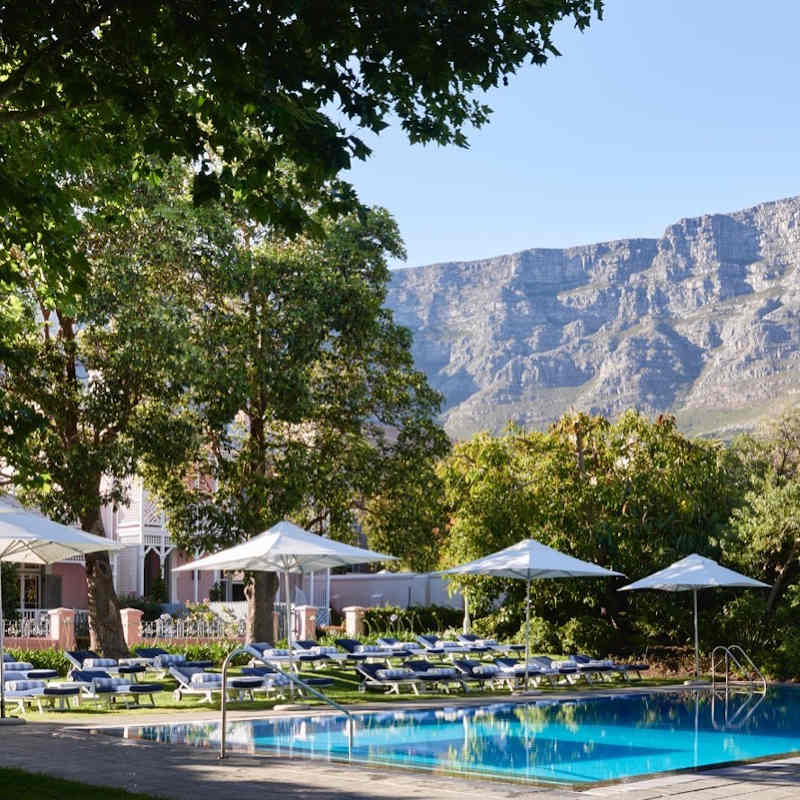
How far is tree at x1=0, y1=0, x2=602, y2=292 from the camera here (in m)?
7.73

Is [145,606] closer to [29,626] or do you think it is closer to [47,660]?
[29,626]

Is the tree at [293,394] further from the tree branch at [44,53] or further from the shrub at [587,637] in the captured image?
the tree branch at [44,53]

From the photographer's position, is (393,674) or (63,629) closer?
(393,674)

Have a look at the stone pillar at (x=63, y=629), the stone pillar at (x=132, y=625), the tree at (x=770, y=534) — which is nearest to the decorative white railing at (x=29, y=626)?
the stone pillar at (x=63, y=629)

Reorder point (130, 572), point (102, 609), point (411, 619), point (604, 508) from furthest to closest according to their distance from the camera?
point (130, 572)
point (411, 619)
point (604, 508)
point (102, 609)

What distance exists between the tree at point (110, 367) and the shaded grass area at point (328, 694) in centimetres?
406

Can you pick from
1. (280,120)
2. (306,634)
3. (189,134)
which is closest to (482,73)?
(280,120)

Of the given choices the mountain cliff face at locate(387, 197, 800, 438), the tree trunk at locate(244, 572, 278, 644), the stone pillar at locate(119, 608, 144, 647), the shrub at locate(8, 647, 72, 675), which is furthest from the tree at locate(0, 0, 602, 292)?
the mountain cliff face at locate(387, 197, 800, 438)

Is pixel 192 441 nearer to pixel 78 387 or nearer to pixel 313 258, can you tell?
pixel 78 387

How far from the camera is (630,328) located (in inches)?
6767

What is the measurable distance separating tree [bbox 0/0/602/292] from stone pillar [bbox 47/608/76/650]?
69.8 ft

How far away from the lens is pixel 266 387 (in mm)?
24844

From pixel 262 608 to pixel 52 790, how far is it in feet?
57.1

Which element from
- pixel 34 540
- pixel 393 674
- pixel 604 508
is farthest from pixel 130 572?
pixel 34 540
